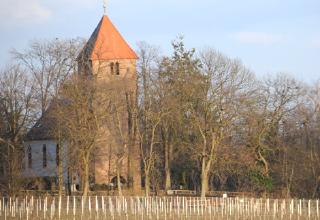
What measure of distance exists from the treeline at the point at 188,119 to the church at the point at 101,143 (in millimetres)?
1058

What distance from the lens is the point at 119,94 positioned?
56.8m

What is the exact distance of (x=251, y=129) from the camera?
61.4 m

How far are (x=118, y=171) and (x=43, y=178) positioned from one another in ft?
40.0

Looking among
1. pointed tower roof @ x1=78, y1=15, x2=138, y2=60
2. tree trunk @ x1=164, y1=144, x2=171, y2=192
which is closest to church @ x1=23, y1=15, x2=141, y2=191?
pointed tower roof @ x1=78, y1=15, x2=138, y2=60

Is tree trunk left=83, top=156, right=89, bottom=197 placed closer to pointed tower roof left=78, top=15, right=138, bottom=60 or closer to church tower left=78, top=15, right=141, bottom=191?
church tower left=78, top=15, right=141, bottom=191

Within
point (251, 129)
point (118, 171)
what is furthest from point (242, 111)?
point (118, 171)

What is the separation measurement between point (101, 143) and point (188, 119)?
8.42 m

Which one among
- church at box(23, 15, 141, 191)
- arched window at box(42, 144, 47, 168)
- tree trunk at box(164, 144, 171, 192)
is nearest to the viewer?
church at box(23, 15, 141, 191)

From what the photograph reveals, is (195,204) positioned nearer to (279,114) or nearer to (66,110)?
(66,110)

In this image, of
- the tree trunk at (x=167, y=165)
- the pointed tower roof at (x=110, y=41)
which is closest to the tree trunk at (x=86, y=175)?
the tree trunk at (x=167, y=165)

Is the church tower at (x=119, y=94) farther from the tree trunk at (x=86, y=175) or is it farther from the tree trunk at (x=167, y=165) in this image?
the tree trunk at (x=86, y=175)

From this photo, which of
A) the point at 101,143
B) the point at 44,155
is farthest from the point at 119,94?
the point at 44,155

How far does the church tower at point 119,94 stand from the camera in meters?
57.4

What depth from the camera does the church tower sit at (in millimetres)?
57406
